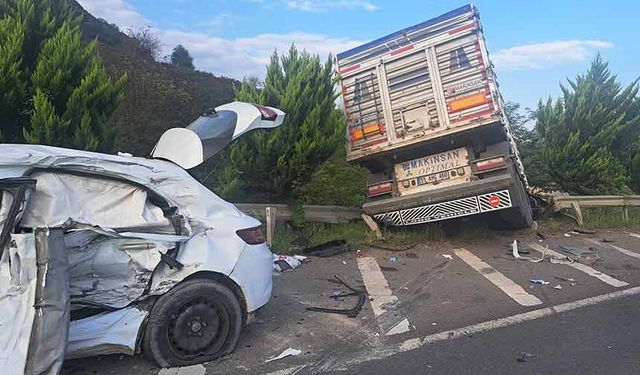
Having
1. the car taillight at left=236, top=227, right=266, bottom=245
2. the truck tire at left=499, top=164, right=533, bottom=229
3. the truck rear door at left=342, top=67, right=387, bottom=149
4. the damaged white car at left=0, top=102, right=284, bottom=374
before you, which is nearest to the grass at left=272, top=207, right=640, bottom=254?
the truck tire at left=499, top=164, right=533, bottom=229

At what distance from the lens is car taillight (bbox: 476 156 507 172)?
7914 mm

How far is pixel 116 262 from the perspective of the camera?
13.1 feet

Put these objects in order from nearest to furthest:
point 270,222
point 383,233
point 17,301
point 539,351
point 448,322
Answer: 1. point 17,301
2. point 539,351
3. point 448,322
4. point 270,222
5. point 383,233

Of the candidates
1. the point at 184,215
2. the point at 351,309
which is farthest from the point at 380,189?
the point at 184,215

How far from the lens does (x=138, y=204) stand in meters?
4.21

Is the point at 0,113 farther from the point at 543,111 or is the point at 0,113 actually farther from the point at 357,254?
the point at 543,111

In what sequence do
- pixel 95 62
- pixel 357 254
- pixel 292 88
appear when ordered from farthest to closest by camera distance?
pixel 292 88 → pixel 357 254 → pixel 95 62

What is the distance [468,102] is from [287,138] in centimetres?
306

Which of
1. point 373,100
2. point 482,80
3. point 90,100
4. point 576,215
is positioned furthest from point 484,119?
point 90,100

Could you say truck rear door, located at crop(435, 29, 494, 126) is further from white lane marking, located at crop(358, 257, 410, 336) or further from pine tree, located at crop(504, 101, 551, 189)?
pine tree, located at crop(504, 101, 551, 189)

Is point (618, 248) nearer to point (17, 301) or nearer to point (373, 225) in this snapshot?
point (373, 225)

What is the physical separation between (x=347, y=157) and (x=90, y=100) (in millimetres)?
3971

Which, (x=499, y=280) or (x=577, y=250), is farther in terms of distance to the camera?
(x=577, y=250)

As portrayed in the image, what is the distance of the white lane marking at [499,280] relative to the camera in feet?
19.5
